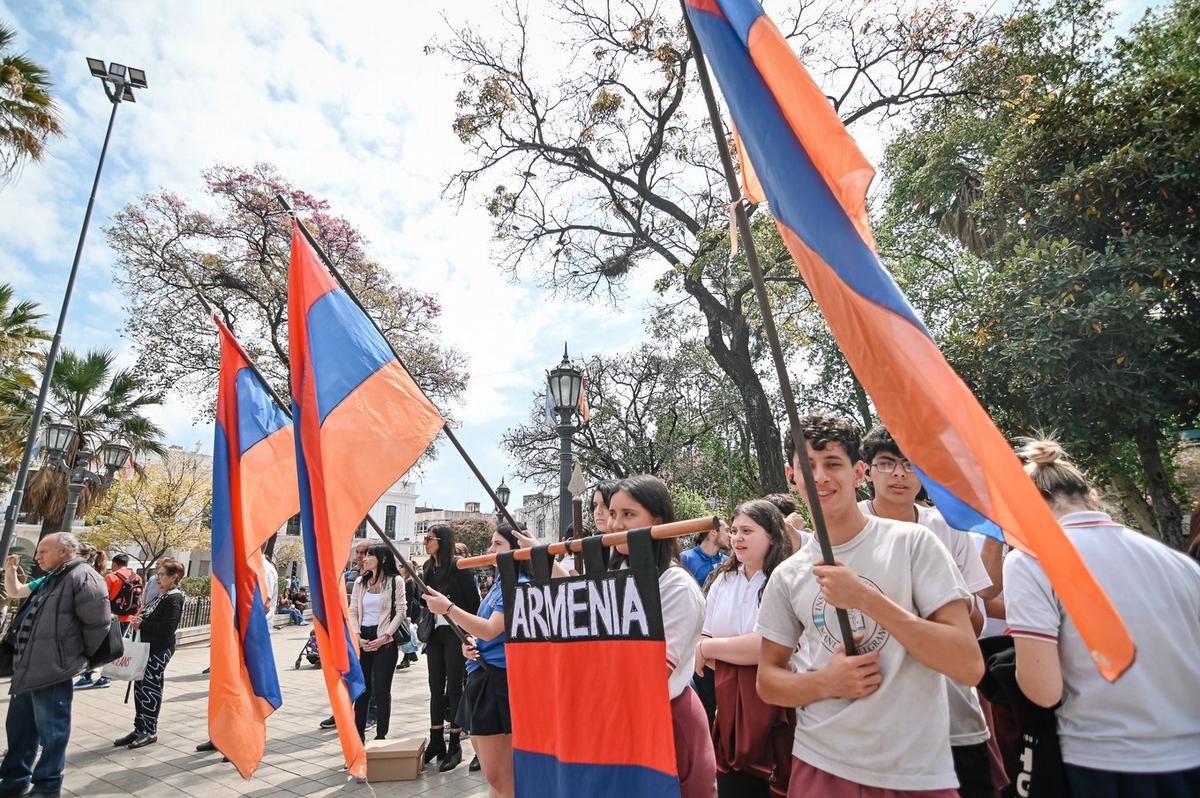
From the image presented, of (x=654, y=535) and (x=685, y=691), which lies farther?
(x=685, y=691)

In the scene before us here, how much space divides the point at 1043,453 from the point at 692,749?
175 cm

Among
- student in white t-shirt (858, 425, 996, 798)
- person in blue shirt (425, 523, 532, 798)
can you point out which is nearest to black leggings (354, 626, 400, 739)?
person in blue shirt (425, 523, 532, 798)

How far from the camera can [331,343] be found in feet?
12.3

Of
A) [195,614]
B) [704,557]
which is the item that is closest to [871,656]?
[704,557]

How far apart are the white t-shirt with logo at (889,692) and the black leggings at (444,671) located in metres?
4.66

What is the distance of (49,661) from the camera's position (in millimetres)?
5062

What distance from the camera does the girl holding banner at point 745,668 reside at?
3.02m

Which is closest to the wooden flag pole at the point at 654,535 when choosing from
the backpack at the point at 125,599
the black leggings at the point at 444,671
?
the black leggings at the point at 444,671

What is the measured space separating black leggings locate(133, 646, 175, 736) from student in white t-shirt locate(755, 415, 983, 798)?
23.0ft

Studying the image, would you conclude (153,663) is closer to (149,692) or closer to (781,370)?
(149,692)

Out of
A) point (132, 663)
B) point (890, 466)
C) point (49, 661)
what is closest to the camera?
point (890, 466)

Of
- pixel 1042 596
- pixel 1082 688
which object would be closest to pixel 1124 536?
pixel 1042 596

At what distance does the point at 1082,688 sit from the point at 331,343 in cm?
369

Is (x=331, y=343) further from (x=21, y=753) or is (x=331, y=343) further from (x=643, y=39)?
(x=643, y=39)
